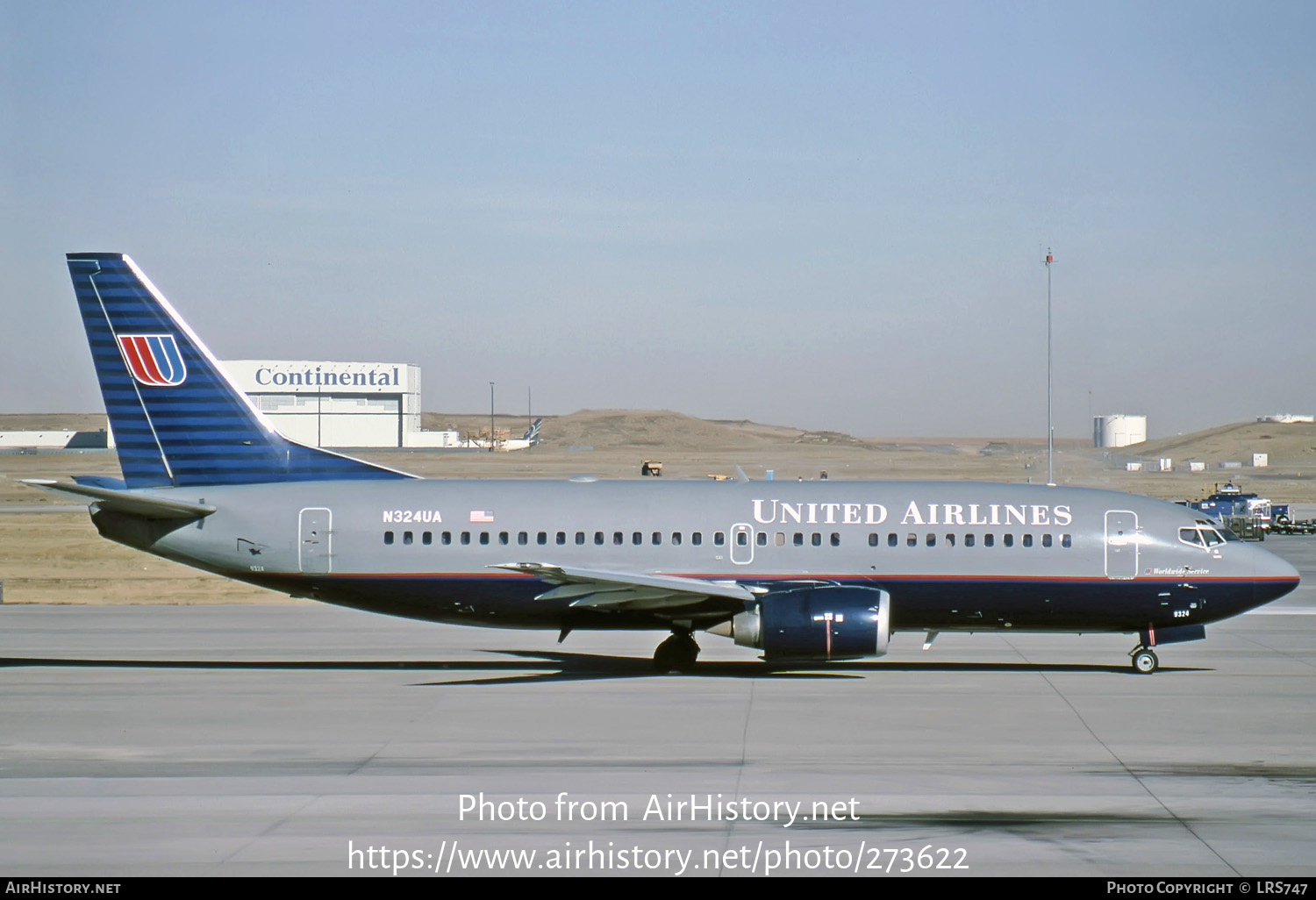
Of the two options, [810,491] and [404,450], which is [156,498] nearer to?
[810,491]

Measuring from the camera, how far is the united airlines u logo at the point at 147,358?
27.7 meters

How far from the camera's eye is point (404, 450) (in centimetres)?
15800

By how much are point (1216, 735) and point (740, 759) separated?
7.62m

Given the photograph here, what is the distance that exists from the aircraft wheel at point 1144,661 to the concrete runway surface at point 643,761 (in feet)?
1.08

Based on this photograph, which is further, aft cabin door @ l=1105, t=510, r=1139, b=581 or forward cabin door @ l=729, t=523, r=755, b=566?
forward cabin door @ l=729, t=523, r=755, b=566

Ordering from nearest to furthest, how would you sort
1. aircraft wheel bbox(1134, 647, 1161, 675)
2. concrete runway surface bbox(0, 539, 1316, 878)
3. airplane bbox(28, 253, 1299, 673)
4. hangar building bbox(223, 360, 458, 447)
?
concrete runway surface bbox(0, 539, 1316, 878) → airplane bbox(28, 253, 1299, 673) → aircraft wheel bbox(1134, 647, 1161, 675) → hangar building bbox(223, 360, 458, 447)

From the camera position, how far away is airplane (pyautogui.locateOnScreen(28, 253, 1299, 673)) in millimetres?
26125

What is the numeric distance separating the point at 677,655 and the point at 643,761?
863 cm

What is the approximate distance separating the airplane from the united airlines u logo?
37 mm

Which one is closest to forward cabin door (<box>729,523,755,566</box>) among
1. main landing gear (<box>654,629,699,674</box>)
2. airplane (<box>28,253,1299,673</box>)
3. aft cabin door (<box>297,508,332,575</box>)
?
airplane (<box>28,253,1299,673</box>)

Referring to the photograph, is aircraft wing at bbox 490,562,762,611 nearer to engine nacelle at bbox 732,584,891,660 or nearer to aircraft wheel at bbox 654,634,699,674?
engine nacelle at bbox 732,584,891,660

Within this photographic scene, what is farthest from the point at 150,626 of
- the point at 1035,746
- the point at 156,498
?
the point at 1035,746

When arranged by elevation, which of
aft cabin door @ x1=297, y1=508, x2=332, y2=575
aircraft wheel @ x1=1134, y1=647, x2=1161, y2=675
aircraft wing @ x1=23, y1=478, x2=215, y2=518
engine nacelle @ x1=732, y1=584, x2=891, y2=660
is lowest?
aircraft wheel @ x1=1134, y1=647, x2=1161, y2=675

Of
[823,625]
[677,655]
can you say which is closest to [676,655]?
[677,655]
